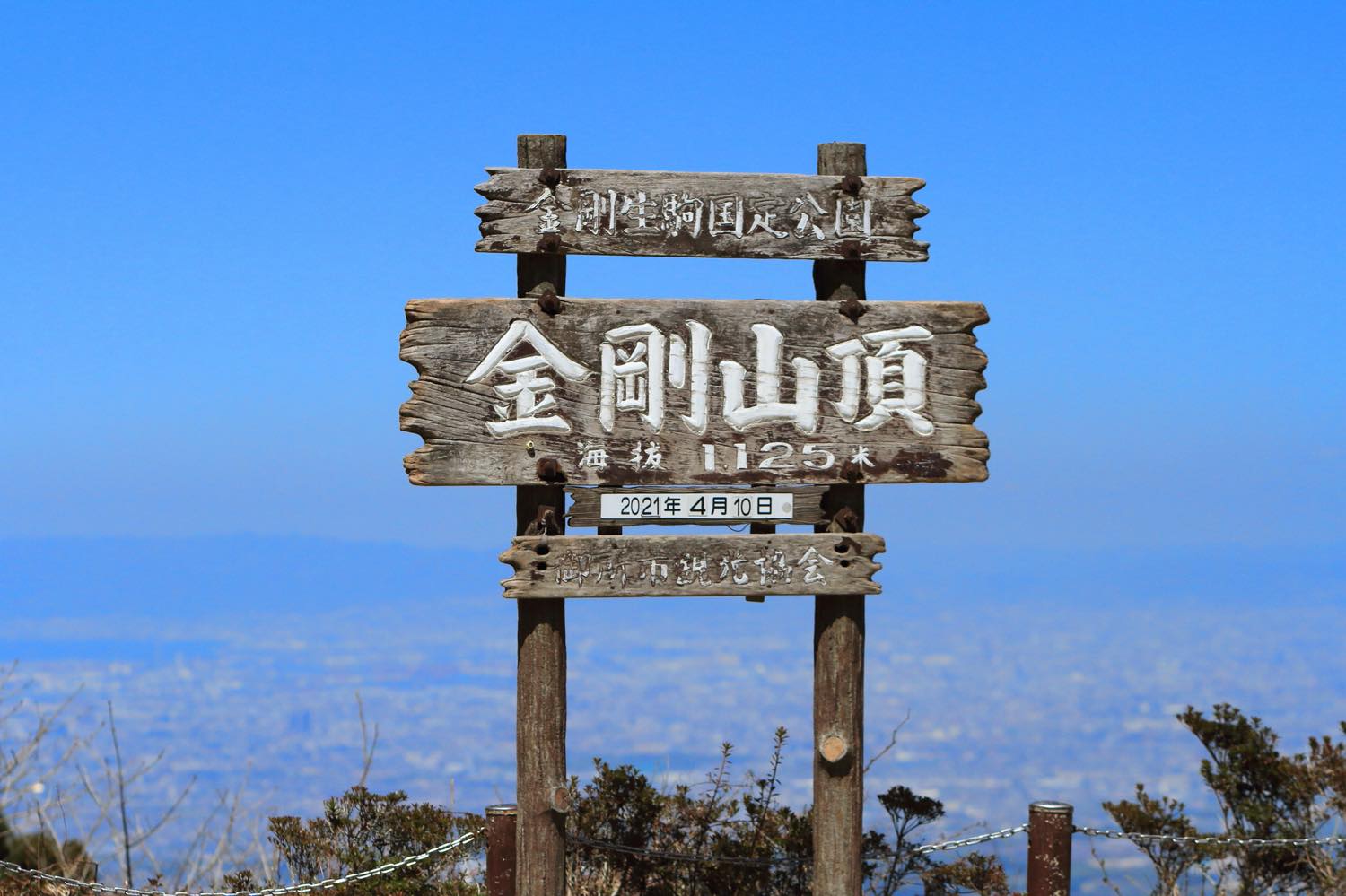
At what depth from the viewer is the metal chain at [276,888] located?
788 cm

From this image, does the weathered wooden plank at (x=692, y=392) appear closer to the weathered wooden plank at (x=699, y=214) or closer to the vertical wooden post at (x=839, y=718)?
the vertical wooden post at (x=839, y=718)

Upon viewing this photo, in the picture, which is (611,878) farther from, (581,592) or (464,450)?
(464,450)

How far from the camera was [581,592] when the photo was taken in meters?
7.36

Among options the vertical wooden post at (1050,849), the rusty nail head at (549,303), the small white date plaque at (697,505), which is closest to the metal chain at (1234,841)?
the vertical wooden post at (1050,849)

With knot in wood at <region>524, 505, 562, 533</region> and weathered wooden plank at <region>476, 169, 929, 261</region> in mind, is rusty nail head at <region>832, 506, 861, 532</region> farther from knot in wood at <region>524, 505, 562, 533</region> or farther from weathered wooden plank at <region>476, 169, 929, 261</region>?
knot in wood at <region>524, 505, 562, 533</region>

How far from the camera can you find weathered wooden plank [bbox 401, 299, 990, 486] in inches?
290

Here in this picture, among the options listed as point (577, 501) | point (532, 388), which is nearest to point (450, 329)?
point (532, 388)

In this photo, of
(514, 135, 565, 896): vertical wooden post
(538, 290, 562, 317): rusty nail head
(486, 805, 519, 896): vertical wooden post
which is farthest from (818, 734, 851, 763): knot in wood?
(538, 290, 562, 317): rusty nail head

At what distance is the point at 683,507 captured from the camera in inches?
296

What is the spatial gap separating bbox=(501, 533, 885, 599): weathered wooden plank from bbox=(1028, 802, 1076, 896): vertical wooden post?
1.72 metres

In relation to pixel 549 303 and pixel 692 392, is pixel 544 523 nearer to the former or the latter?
pixel 692 392

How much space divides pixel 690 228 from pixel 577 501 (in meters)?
1.67

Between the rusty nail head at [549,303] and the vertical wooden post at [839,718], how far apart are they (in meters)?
1.58

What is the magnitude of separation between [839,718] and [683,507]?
60.8 inches
